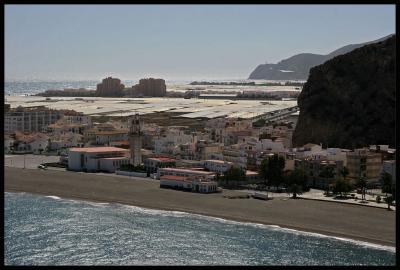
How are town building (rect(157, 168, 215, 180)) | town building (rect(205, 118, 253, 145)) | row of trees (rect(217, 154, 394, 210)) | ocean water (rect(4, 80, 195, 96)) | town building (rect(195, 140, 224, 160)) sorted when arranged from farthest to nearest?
ocean water (rect(4, 80, 195, 96)) < town building (rect(205, 118, 253, 145)) < town building (rect(195, 140, 224, 160)) < town building (rect(157, 168, 215, 180)) < row of trees (rect(217, 154, 394, 210))

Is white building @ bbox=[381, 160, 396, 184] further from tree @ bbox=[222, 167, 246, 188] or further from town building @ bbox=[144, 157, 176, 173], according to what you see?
town building @ bbox=[144, 157, 176, 173]

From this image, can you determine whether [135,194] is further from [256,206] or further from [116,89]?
[116,89]

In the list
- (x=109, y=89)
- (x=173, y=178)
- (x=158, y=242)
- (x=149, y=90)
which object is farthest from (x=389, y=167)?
(x=109, y=89)

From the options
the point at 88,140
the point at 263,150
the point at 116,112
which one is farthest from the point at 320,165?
the point at 116,112

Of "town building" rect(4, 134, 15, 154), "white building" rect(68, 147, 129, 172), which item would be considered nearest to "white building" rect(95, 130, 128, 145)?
"town building" rect(4, 134, 15, 154)

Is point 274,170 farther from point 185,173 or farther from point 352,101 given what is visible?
point 352,101
